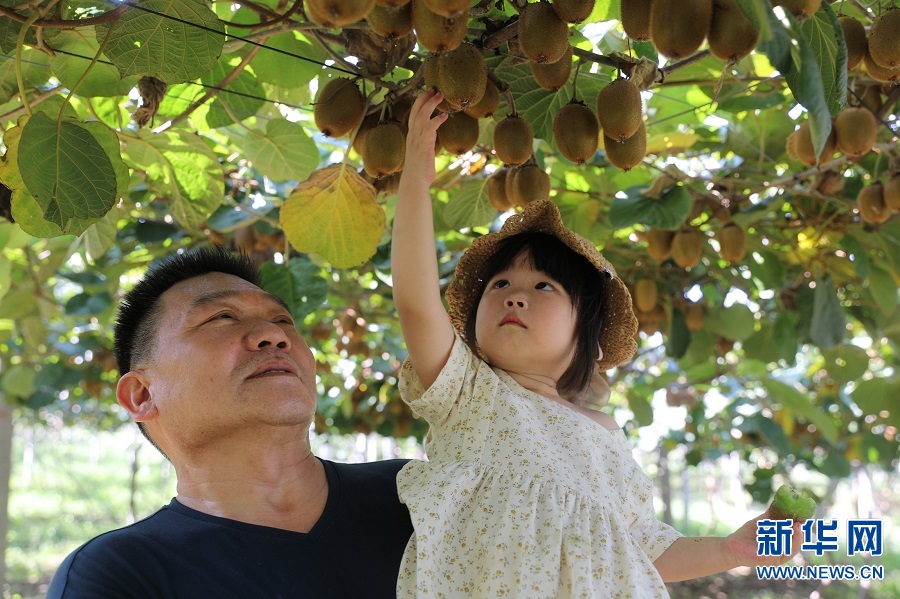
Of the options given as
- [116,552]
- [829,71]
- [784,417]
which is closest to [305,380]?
[116,552]

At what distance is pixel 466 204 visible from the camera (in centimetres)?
188

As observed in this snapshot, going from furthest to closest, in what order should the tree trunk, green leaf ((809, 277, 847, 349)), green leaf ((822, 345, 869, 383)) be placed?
the tree trunk → green leaf ((822, 345, 869, 383)) → green leaf ((809, 277, 847, 349))

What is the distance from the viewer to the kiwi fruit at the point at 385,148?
117cm

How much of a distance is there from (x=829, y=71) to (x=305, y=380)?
2.81ft

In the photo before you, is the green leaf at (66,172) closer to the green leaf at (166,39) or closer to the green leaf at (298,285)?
the green leaf at (166,39)

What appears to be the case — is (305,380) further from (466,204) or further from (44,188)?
(466,204)

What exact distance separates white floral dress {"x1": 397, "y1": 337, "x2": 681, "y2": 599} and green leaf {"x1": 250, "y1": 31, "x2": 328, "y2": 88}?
559 mm

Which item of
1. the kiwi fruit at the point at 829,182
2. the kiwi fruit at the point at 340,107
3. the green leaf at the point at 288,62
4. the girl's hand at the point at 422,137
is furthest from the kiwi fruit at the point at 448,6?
the kiwi fruit at the point at 829,182

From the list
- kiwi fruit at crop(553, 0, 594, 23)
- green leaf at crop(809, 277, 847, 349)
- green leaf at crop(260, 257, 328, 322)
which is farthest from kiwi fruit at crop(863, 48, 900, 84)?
green leaf at crop(809, 277, 847, 349)

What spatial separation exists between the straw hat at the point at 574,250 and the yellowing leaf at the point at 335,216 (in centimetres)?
26

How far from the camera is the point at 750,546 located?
4.41 feet

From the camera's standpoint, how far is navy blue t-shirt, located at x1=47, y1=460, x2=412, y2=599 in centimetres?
119

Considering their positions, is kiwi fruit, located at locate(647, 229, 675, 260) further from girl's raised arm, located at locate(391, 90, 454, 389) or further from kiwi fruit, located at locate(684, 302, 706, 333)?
girl's raised arm, located at locate(391, 90, 454, 389)

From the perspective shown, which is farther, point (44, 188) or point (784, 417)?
point (784, 417)
